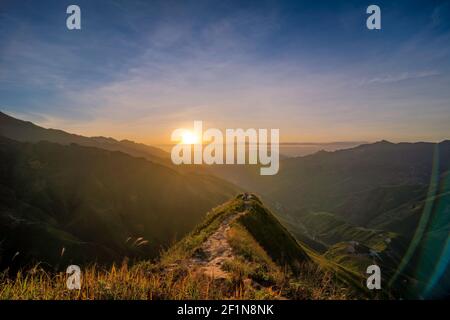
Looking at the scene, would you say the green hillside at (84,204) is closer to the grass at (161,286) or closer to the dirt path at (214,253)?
the dirt path at (214,253)

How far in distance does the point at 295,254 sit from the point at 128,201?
143m

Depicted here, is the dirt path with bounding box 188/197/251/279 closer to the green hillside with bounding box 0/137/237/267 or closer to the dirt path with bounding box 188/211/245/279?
the dirt path with bounding box 188/211/245/279

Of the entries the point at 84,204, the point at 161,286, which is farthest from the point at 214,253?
the point at 84,204

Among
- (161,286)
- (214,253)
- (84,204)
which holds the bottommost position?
(84,204)

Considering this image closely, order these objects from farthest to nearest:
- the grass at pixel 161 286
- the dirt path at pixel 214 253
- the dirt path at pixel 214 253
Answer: the dirt path at pixel 214 253 < the dirt path at pixel 214 253 < the grass at pixel 161 286

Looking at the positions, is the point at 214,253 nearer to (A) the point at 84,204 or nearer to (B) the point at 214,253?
(B) the point at 214,253

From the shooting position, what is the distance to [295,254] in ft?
100

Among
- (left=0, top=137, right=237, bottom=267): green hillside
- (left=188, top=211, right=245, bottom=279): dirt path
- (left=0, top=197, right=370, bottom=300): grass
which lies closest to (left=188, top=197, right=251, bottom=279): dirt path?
(left=188, top=211, right=245, bottom=279): dirt path

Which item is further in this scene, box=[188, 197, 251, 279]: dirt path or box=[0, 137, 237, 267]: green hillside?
box=[0, 137, 237, 267]: green hillside

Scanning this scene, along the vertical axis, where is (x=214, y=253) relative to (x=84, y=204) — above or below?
above

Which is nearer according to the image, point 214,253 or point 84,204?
point 214,253

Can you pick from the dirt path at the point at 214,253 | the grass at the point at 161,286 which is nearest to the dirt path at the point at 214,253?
the dirt path at the point at 214,253
